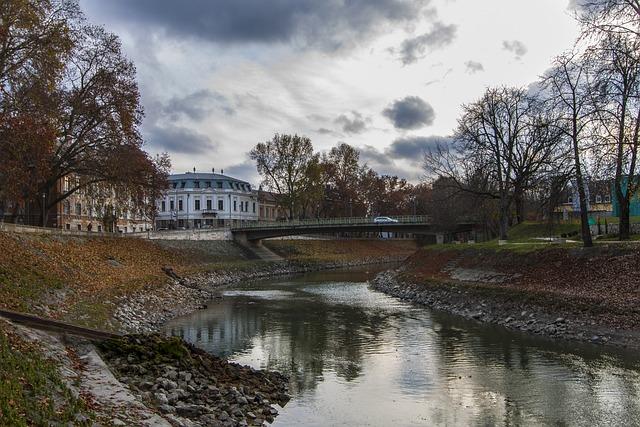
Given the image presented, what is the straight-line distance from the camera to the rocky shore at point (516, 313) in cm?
2111

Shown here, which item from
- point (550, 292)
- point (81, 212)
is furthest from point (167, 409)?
point (81, 212)

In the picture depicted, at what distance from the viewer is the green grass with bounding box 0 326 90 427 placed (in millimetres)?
8695

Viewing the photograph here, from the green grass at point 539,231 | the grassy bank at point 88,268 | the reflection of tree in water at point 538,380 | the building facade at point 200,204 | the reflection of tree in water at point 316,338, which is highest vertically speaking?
the building facade at point 200,204

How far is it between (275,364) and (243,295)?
2375 cm

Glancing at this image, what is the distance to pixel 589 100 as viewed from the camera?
83.4 feet

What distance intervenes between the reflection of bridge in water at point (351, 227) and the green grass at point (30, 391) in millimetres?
60070

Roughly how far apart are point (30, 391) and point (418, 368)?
12.0 meters

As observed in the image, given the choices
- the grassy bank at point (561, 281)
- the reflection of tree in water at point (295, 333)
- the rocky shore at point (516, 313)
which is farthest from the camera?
the grassy bank at point (561, 281)

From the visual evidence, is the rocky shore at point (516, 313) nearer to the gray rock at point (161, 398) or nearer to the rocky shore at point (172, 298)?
the rocky shore at point (172, 298)

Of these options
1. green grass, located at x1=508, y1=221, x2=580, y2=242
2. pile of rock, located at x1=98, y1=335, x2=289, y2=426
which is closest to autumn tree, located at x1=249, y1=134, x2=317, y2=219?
green grass, located at x1=508, y1=221, x2=580, y2=242

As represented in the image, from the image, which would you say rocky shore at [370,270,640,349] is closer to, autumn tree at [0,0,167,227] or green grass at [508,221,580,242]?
green grass at [508,221,580,242]

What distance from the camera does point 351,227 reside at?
7575 centimetres

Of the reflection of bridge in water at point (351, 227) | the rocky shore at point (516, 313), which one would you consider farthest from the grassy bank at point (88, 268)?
the rocky shore at point (516, 313)

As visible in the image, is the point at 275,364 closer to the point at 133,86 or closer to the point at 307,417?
the point at 307,417
